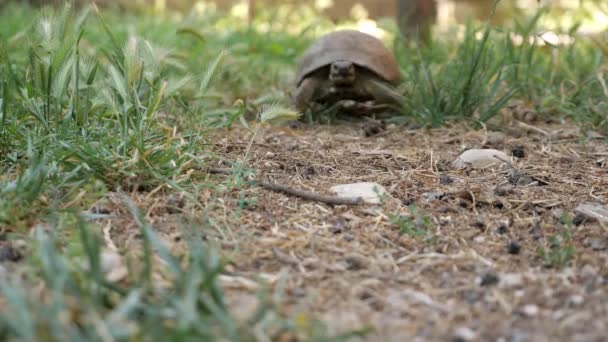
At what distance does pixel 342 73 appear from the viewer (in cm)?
355

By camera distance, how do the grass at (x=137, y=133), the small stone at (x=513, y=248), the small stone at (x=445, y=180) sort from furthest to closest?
1. the small stone at (x=445, y=180)
2. the small stone at (x=513, y=248)
3. the grass at (x=137, y=133)

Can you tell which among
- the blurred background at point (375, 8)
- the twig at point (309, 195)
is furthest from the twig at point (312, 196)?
the blurred background at point (375, 8)

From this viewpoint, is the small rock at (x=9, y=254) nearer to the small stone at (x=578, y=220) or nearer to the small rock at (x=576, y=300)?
the small rock at (x=576, y=300)

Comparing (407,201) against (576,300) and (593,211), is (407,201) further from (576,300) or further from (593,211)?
(576,300)

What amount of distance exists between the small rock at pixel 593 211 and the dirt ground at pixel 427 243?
1.3 inches

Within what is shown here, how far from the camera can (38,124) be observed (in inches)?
97.2

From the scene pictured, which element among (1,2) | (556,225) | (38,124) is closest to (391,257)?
(556,225)

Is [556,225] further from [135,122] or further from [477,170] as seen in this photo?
[135,122]

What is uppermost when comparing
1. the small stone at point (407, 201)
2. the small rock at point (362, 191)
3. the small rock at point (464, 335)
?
the small rock at point (464, 335)

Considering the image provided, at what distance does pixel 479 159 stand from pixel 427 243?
91 cm

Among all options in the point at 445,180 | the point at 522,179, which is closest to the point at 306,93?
the point at 445,180

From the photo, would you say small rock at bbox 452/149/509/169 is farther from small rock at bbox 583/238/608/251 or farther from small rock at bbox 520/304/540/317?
small rock at bbox 520/304/540/317

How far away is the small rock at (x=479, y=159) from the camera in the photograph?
2.77m

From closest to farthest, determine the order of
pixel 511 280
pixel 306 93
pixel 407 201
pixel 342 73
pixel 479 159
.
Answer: pixel 511 280, pixel 407 201, pixel 479 159, pixel 342 73, pixel 306 93
